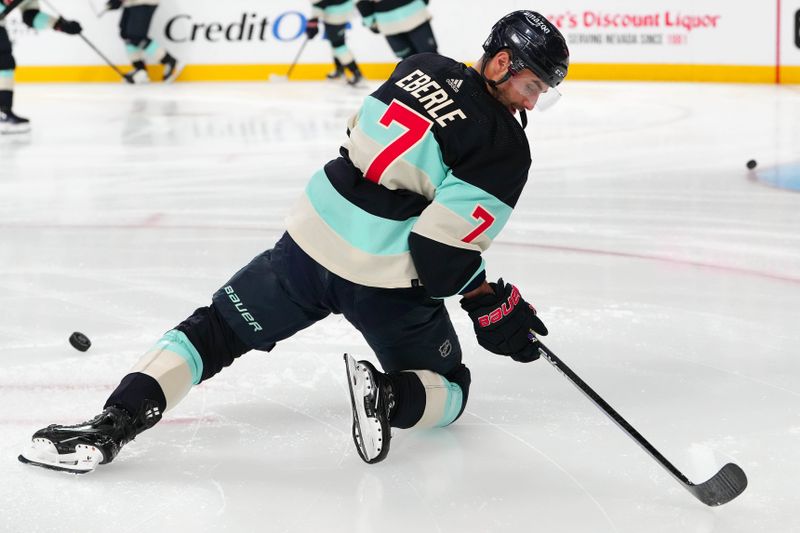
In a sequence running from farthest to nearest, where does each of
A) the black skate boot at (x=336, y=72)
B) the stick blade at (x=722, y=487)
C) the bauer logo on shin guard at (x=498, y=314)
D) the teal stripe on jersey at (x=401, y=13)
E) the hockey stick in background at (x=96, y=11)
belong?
the hockey stick in background at (x=96, y=11), the black skate boot at (x=336, y=72), the teal stripe on jersey at (x=401, y=13), the bauer logo on shin guard at (x=498, y=314), the stick blade at (x=722, y=487)

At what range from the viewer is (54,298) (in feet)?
9.89

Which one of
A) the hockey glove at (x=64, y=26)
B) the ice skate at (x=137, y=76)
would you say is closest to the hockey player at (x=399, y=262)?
the hockey glove at (x=64, y=26)

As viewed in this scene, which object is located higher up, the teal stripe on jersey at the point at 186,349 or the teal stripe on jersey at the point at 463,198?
the teal stripe on jersey at the point at 463,198

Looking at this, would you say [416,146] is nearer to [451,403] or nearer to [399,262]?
[399,262]

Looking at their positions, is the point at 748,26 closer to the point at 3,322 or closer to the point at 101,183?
the point at 101,183

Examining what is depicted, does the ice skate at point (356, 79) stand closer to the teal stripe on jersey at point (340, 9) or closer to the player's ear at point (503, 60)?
the teal stripe on jersey at point (340, 9)

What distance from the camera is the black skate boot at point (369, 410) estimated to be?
1834mm

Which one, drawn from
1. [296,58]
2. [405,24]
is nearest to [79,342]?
[405,24]

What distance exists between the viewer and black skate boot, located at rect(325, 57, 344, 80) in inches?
363

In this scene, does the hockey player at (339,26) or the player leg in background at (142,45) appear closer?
the hockey player at (339,26)

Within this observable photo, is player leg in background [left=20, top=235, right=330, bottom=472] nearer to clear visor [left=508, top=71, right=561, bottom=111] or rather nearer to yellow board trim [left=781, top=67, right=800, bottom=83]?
clear visor [left=508, top=71, right=561, bottom=111]

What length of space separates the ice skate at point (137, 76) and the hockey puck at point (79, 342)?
7.76 m

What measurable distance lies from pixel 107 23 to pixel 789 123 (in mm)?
6263

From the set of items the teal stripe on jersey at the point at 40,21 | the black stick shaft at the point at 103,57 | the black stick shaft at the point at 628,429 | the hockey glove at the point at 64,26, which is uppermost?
the black stick shaft at the point at 628,429
